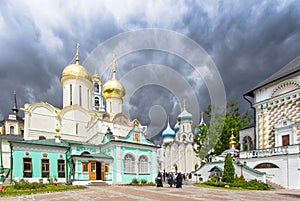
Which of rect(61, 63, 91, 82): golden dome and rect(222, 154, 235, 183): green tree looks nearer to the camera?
rect(222, 154, 235, 183): green tree

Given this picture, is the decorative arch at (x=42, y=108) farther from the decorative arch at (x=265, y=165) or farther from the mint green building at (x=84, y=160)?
the decorative arch at (x=265, y=165)

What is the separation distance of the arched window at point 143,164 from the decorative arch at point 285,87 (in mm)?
13884

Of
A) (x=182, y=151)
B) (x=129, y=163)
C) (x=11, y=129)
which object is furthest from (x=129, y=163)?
(x=182, y=151)

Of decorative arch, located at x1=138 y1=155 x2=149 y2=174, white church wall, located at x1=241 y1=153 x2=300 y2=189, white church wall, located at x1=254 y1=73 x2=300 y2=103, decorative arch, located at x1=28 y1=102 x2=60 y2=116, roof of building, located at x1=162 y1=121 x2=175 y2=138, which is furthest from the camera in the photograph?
roof of building, located at x1=162 y1=121 x2=175 y2=138

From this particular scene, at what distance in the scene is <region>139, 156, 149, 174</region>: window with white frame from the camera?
24.3 metres

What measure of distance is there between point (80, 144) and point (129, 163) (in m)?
5.03

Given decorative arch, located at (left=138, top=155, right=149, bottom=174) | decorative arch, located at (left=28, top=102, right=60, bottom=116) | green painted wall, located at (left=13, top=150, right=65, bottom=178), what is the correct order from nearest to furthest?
1. green painted wall, located at (left=13, top=150, right=65, bottom=178)
2. decorative arch, located at (left=138, top=155, right=149, bottom=174)
3. decorative arch, located at (left=28, top=102, right=60, bottom=116)

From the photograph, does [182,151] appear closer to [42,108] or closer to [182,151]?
[182,151]

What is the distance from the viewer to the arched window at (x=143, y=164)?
79.8ft

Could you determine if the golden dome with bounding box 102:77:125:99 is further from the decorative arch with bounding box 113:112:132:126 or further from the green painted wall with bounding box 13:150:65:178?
the green painted wall with bounding box 13:150:65:178

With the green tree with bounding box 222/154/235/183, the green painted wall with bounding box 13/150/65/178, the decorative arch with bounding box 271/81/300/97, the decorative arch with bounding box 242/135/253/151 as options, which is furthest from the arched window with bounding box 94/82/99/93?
the green tree with bounding box 222/154/235/183

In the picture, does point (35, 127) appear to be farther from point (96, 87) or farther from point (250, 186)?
point (250, 186)

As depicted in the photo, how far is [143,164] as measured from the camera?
24.6 meters

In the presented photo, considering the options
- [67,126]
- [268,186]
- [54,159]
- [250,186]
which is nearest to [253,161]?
[268,186]
